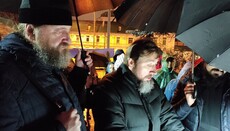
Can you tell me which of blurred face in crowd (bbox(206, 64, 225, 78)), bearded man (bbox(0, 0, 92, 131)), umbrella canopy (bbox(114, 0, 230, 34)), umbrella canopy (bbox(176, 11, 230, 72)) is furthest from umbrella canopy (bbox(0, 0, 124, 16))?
umbrella canopy (bbox(176, 11, 230, 72))

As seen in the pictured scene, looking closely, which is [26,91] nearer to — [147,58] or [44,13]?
[44,13]

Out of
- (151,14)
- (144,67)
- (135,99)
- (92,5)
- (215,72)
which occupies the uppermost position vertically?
(92,5)

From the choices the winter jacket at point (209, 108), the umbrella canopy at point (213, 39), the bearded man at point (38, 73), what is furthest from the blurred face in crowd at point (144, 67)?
the bearded man at point (38, 73)

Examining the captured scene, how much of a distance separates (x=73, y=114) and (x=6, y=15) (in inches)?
64.3

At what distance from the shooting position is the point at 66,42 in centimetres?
231

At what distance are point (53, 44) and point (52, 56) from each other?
4.0 inches

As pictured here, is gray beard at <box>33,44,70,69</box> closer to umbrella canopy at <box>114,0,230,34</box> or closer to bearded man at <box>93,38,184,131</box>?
bearded man at <box>93,38,184,131</box>

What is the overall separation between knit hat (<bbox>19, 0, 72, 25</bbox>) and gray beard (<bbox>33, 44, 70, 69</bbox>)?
207 millimetres

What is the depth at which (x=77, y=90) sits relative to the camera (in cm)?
306

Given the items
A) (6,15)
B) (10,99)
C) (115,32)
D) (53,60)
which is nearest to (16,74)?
(10,99)

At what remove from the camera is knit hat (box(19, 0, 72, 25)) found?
2158 mm

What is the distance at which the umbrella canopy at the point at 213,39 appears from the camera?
2188 millimetres

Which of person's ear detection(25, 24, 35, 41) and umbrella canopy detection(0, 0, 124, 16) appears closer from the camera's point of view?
person's ear detection(25, 24, 35, 41)

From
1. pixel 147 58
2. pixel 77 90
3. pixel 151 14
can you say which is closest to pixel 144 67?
pixel 147 58
